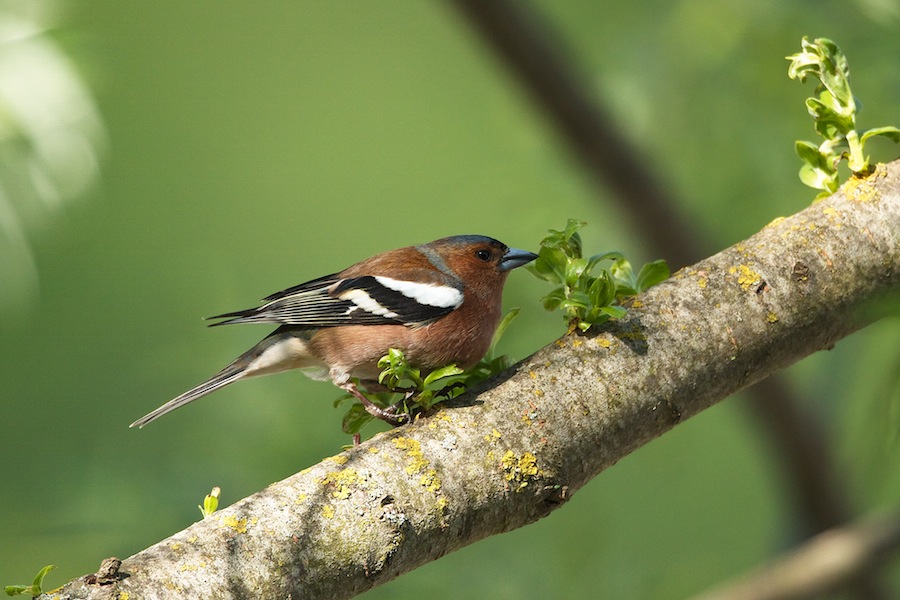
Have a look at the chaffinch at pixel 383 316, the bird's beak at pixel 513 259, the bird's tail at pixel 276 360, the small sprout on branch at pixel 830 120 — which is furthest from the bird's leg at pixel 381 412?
the small sprout on branch at pixel 830 120

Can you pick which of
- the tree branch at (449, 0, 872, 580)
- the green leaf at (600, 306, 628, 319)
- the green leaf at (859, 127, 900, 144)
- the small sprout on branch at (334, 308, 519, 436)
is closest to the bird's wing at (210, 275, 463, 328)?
the small sprout on branch at (334, 308, 519, 436)

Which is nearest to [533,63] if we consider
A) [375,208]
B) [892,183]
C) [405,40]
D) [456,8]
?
[456,8]

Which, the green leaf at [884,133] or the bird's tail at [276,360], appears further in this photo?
the bird's tail at [276,360]

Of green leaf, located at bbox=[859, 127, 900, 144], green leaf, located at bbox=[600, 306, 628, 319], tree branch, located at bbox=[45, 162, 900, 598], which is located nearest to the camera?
tree branch, located at bbox=[45, 162, 900, 598]

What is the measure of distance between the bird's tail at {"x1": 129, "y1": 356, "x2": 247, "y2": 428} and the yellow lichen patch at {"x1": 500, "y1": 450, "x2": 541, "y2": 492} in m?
1.70

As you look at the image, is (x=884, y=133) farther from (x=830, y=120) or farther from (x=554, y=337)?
(x=554, y=337)

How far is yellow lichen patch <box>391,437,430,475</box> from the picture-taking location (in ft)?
6.61

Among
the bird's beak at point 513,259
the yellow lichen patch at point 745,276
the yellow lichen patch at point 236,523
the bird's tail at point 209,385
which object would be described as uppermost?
the bird's beak at point 513,259

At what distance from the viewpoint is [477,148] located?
7.31m

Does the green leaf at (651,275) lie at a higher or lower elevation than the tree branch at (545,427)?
higher

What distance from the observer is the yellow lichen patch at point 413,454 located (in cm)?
201

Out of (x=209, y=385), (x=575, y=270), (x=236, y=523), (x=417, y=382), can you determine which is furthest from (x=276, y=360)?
(x=236, y=523)

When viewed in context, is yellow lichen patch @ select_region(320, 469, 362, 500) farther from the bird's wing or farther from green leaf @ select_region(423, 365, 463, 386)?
the bird's wing

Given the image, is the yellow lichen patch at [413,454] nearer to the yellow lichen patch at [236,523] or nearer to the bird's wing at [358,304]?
the yellow lichen patch at [236,523]
